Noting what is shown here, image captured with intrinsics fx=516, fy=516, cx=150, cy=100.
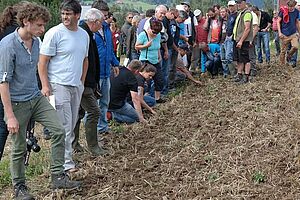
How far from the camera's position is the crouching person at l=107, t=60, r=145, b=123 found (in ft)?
25.1

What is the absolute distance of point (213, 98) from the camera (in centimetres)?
974

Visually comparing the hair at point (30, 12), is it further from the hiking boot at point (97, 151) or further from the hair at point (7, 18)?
the hiking boot at point (97, 151)

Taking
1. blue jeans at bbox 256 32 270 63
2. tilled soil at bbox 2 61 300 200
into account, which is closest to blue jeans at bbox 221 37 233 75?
blue jeans at bbox 256 32 270 63

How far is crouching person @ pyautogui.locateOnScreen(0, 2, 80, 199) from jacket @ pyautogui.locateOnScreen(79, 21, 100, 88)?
47.8 inches

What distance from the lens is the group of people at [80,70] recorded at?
465cm

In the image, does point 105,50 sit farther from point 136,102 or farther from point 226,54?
point 226,54

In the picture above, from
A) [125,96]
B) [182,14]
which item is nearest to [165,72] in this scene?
[182,14]

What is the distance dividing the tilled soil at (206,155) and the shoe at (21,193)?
188mm

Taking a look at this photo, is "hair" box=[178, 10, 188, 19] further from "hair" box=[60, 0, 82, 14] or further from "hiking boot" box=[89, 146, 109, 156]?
"hair" box=[60, 0, 82, 14]

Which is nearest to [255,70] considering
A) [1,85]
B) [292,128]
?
[292,128]

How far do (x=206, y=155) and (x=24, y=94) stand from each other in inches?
89.5

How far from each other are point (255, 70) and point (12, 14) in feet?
24.0

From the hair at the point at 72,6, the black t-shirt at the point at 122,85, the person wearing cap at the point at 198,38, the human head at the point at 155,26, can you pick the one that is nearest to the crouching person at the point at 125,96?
the black t-shirt at the point at 122,85

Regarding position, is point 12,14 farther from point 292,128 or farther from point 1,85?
point 292,128
